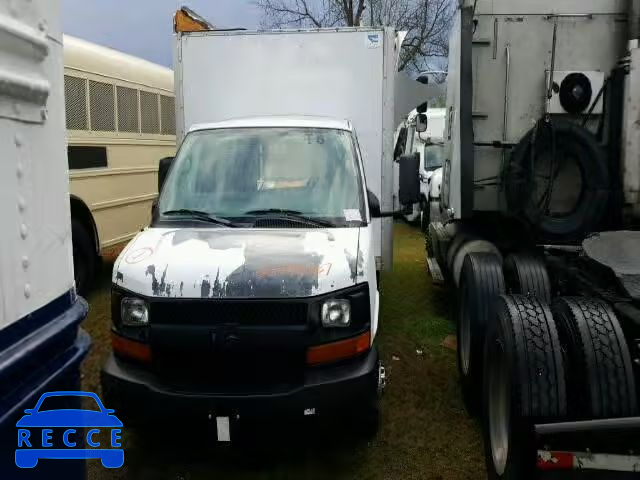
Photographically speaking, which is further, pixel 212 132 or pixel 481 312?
pixel 212 132

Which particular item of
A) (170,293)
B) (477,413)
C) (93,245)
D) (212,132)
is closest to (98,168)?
(93,245)

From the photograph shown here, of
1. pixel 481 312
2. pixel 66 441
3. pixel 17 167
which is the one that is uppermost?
pixel 17 167

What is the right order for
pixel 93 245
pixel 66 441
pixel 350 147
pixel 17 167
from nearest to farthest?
pixel 17 167
pixel 66 441
pixel 350 147
pixel 93 245

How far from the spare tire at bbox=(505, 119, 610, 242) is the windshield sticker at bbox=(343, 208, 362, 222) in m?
1.39

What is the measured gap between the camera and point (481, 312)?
197 inches

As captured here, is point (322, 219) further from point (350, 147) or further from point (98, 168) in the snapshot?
point (98, 168)

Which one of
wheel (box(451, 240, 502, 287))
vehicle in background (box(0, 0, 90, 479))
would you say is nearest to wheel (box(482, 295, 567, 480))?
vehicle in background (box(0, 0, 90, 479))

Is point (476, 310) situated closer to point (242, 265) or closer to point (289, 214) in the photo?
point (289, 214)

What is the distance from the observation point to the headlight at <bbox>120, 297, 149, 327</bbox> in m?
3.97

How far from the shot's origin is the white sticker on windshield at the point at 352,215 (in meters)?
4.76

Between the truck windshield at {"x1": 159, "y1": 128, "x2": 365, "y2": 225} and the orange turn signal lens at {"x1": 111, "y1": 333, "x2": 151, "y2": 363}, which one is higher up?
the truck windshield at {"x1": 159, "y1": 128, "x2": 365, "y2": 225}

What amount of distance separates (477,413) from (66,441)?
145 inches

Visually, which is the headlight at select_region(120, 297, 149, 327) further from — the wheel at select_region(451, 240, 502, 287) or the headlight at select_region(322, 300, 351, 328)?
the wheel at select_region(451, 240, 502, 287)

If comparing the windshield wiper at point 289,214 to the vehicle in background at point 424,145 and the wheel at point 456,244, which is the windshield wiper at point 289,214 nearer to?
the wheel at point 456,244
